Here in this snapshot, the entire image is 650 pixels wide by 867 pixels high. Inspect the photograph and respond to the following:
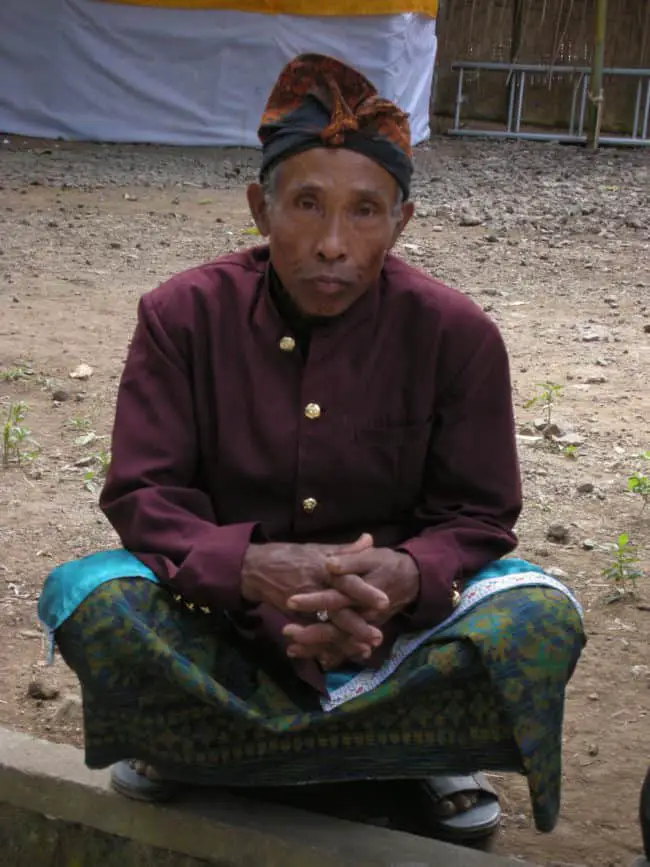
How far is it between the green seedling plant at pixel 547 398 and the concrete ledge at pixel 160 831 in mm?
2796

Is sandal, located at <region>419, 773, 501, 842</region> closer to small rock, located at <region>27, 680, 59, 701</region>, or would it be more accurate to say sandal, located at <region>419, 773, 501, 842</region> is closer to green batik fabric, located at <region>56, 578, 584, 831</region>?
green batik fabric, located at <region>56, 578, 584, 831</region>

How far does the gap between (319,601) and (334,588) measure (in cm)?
5

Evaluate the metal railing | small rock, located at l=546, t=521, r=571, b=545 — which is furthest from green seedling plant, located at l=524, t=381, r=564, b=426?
the metal railing

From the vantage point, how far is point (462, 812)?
8.51 ft

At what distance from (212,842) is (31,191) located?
8.58 m

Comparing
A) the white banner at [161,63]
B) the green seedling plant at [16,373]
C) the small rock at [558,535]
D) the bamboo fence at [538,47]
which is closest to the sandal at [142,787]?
the small rock at [558,535]

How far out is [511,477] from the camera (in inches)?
99.4

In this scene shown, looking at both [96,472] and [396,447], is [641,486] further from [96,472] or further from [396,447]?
[396,447]

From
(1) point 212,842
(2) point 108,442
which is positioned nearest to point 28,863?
(1) point 212,842

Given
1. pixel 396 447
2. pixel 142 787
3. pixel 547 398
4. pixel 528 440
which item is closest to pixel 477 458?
pixel 396 447

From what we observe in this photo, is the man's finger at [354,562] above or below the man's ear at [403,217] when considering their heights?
below

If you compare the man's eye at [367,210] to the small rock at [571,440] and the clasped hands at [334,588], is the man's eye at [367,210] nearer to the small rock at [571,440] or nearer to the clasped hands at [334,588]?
the clasped hands at [334,588]

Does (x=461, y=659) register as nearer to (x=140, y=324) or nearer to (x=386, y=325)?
(x=386, y=325)

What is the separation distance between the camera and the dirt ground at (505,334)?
10.0 ft
